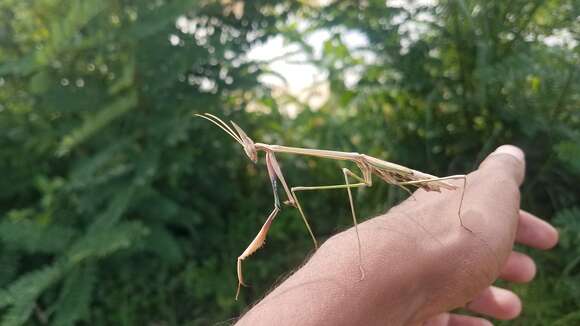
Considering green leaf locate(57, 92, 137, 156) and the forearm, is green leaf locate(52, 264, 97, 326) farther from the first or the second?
the forearm

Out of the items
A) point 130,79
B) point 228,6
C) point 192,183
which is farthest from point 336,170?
point 130,79

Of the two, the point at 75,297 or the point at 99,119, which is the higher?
the point at 99,119

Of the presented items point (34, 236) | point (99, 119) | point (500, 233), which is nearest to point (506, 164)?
point (500, 233)

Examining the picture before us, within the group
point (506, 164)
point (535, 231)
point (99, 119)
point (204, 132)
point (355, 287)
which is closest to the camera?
point (355, 287)

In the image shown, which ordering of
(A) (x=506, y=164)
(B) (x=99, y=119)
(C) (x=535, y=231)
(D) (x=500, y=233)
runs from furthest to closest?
(B) (x=99, y=119)
(C) (x=535, y=231)
(A) (x=506, y=164)
(D) (x=500, y=233)

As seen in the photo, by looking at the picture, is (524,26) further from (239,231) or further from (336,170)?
(239,231)

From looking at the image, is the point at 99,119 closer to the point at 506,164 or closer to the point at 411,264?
the point at 411,264

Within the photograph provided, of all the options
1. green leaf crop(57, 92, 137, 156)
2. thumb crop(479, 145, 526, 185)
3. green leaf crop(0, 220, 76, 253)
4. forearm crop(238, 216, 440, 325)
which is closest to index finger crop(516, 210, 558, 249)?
thumb crop(479, 145, 526, 185)

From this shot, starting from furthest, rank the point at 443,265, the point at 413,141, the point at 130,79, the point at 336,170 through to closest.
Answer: the point at 336,170 < the point at 413,141 < the point at 130,79 < the point at 443,265
